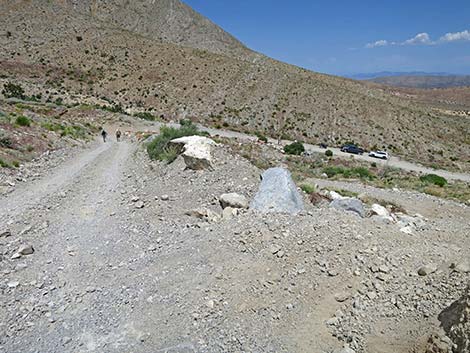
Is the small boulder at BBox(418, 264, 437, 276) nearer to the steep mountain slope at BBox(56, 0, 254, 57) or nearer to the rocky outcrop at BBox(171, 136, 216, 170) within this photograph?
the rocky outcrop at BBox(171, 136, 216, 170)

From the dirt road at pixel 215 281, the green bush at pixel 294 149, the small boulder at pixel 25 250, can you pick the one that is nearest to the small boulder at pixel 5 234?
the dirt road at pixel 215 281

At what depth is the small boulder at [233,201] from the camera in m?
11.2

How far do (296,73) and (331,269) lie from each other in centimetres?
7576

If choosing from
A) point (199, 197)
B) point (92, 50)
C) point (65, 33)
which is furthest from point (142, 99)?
point (199, 197)

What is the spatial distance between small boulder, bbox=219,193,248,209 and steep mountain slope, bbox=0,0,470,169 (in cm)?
4771

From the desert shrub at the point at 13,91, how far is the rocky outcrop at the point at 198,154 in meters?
44.5

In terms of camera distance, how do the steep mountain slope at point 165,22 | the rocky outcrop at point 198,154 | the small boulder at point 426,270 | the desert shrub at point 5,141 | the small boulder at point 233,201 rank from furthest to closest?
the steep mountain slope at point 165,22
the desert shrub at point 5,141
the rocky outcrop at point 198,154
the small boulder at point 233,201
the small boulder at point 426,270

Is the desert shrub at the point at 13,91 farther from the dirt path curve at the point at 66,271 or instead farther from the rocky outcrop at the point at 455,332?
the rocky outcrop at the point at 455,332

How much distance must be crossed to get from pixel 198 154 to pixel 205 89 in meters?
55.6

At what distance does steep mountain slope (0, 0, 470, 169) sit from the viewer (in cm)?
6100

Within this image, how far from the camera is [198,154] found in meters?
14.6

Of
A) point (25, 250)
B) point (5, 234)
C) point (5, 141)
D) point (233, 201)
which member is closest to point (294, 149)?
point (5, 141)

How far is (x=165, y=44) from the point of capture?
80875mm

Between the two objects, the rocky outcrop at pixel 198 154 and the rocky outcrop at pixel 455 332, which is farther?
the rocky outcrop at pixel 198 154
